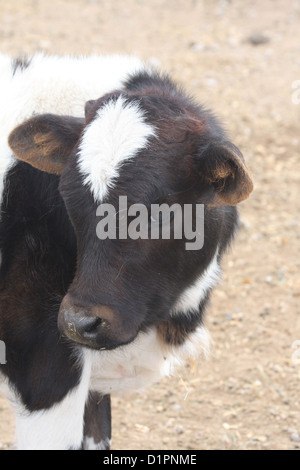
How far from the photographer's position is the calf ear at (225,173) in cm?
357

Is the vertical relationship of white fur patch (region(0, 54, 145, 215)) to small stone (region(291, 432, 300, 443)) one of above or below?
above

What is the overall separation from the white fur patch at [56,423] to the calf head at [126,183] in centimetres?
63

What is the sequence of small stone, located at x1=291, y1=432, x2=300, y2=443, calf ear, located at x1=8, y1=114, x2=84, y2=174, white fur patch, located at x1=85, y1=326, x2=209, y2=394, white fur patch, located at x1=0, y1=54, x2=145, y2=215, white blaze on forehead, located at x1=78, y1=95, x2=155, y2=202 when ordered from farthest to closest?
small stone, located at x1=291, y1=432, x2=300, y2=443
white fur patch, located at x1=85, y1=326, x2=209, y2=394
white fur patch, located at x1=0, y1=54, x2=145, y2=215
calf ear, located at x1=8, y1=114, x2=84, y2=174
white blaze on forehead, located at x1=78, y1=95, x2=155, y2=202

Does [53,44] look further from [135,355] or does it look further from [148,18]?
[135,355]

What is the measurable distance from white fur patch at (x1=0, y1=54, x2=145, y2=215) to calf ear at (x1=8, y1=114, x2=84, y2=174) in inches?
9.6

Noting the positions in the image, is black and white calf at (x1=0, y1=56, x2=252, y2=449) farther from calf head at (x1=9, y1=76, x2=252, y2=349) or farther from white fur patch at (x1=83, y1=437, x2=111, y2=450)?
white fur patch at (x1=83, y1=437, x2=111, y2=450)

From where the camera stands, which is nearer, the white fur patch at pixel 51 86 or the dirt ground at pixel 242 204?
the white fur patch at pixel 51 86

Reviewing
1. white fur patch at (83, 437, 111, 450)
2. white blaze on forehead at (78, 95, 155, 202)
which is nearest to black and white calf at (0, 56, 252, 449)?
white blaze on forehead at (78, 95, 155, 202)

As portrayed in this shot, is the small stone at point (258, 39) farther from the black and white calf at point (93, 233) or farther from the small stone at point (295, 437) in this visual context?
the small stone at point (295, 437)

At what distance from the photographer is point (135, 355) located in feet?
14.6

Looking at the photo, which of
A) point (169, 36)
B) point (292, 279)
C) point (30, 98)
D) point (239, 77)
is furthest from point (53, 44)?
point (30, 98)

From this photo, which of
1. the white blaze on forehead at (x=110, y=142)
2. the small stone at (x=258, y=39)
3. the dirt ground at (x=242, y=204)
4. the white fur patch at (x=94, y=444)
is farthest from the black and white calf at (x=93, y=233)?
the small stone at (x=258, y=39)

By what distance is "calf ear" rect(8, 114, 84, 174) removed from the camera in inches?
153

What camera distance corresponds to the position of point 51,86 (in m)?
4.30
